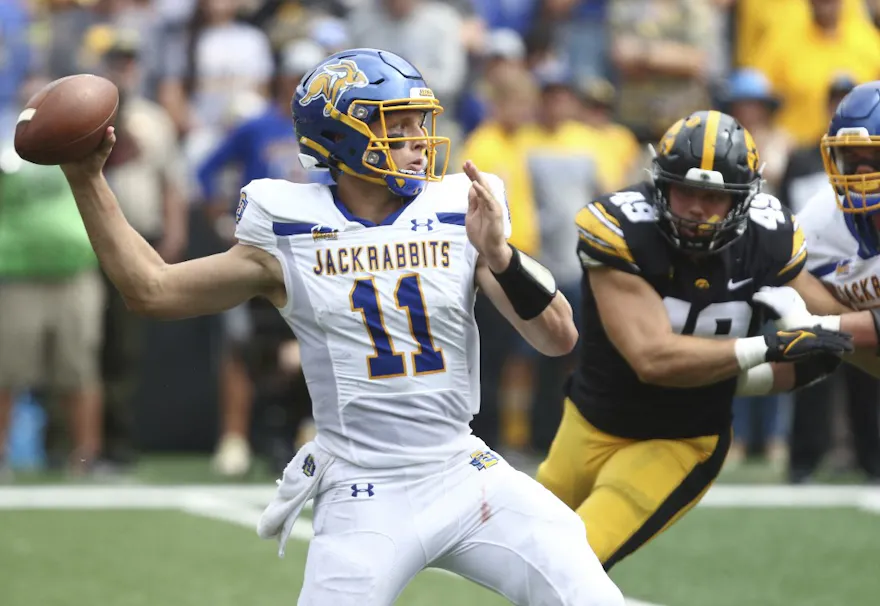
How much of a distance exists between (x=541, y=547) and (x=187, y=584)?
9.09 feet

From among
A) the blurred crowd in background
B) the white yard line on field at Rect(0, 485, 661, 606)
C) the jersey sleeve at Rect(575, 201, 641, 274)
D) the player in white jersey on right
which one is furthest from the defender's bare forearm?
the blurred crowd in background

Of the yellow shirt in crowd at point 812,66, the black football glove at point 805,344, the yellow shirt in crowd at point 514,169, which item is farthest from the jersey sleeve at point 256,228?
the yellow shirt in crowd at point 812,66

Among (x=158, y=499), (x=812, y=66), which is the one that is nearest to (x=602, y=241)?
(x=158, y=499)

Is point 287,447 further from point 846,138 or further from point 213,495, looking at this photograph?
point 846,138

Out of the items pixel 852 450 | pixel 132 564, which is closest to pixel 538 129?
pixel 852 450

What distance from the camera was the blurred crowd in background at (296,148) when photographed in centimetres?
829

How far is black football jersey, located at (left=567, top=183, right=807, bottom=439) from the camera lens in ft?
14.7

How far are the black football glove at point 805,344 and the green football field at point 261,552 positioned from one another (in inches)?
68.1

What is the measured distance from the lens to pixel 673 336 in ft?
14.3

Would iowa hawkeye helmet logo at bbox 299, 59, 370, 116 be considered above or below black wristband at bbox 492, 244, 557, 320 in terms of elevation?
above

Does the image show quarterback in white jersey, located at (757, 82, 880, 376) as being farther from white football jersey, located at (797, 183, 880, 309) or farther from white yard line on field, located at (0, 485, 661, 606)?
white yard line on field, located at (0, 485, 661, 606)

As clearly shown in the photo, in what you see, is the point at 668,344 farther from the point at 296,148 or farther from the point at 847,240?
the point at 296,148

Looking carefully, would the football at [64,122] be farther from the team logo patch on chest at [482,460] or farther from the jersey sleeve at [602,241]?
the jersey sleeve at [602,241]

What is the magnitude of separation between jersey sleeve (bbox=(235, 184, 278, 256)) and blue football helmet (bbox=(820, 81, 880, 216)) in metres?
1.75
